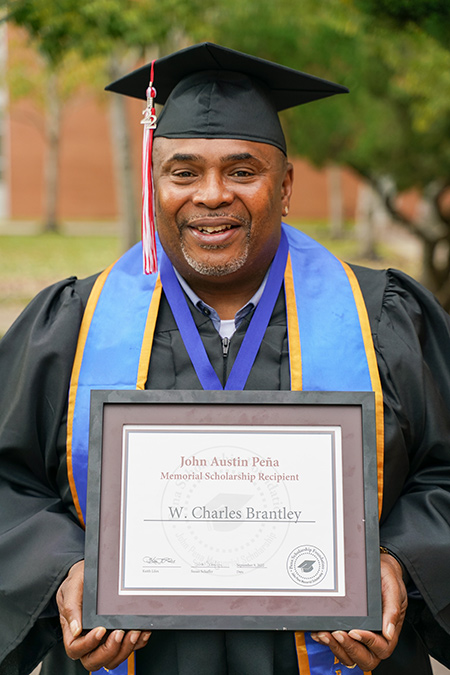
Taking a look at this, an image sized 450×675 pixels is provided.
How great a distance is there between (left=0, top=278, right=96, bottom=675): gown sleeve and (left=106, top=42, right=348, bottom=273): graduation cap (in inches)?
13.9

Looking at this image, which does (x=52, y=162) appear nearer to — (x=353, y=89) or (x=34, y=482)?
(x=353, y=89)

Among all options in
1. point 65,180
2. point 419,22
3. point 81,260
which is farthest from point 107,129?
point 419,22

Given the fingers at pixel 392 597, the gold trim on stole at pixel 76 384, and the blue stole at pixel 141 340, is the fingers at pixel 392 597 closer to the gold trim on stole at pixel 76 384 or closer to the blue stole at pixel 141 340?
the blue stole at pixel 141 340

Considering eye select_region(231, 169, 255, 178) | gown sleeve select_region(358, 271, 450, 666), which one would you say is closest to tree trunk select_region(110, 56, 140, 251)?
eye select_region(231, 169, 255, 178)

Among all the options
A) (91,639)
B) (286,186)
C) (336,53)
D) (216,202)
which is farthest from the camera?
(336,53)

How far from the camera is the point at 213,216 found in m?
2.05

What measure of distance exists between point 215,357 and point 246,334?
0.11 m

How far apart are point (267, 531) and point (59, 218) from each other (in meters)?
27.6

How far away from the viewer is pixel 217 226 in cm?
207

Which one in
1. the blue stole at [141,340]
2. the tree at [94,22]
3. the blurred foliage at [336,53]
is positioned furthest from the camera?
the blurred foliage at [336,53]

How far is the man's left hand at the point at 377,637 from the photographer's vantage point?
167 cm

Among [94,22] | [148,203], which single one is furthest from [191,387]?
[94,22]

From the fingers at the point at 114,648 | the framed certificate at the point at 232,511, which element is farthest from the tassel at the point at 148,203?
the fingers at the point at 114,648

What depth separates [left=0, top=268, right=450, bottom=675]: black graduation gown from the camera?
191 centimetres
